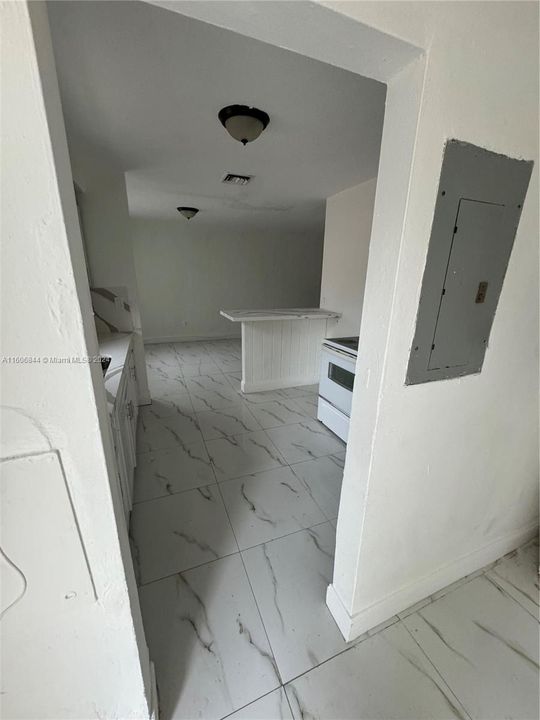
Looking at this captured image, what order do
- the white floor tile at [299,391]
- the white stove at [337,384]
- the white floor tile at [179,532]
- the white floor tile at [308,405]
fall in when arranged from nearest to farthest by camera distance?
the white floor tile at [179,532], the white stove at [337,384], the white floor tile at [308,405], the white floor tile at [299,391]

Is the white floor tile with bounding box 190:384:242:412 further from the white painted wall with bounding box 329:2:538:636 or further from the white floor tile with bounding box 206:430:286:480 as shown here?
the white painted wall with bounding box 329:2:538:636

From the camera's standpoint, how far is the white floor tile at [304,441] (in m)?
2.38

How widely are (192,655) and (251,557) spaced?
1.50ft

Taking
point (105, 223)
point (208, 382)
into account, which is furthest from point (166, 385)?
point (105, 223)

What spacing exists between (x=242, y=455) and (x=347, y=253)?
7.91 ft

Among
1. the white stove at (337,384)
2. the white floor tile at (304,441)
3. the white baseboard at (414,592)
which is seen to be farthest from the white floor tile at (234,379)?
the white baseboard at (414,592)

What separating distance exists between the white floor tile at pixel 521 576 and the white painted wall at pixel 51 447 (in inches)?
63.7

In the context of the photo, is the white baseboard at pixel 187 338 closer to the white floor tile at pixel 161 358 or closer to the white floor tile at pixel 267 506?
the white floor tile at pixel 161 358

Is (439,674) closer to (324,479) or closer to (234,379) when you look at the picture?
(324,479)

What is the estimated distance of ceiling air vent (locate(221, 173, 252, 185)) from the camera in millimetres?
2629

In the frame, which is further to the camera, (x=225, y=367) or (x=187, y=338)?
(x=187, y=338)

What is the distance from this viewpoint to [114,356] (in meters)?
2.16

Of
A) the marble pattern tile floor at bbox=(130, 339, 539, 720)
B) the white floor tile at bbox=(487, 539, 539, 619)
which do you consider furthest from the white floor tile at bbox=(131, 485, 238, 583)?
the white floor tile at bbox=(487, 539, 539, 619)

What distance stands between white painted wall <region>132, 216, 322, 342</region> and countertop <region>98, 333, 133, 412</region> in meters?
2.95
